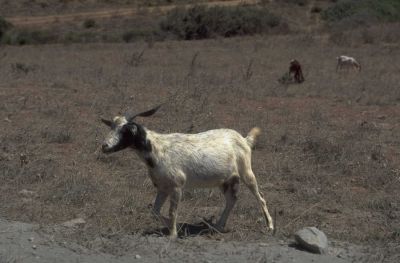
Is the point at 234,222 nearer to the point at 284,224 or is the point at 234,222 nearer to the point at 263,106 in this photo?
the point at 284,224

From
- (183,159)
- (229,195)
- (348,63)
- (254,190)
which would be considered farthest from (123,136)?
(348,63)

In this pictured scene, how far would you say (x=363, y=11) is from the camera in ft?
128

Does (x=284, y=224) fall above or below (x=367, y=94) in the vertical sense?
above

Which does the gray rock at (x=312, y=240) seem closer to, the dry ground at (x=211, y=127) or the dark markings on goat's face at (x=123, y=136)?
the dry ground at (x=211, y=127)

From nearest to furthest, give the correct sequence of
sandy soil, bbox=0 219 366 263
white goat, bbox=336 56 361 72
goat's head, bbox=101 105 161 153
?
sandy soil, bbox=0 219 366 263
goat's head, bbox=101 105 161 153
white goat, bbox=336 56 361 72

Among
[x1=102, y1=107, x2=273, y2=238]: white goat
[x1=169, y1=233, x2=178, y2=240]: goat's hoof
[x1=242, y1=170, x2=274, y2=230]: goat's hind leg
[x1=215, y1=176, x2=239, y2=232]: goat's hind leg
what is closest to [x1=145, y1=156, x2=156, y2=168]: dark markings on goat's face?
[x1=102, y1=107, x2=273, y2=238]: white goat

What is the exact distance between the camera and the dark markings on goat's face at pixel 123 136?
6254mm

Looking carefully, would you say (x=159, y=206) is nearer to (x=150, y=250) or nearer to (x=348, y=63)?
(x=150, y=250)

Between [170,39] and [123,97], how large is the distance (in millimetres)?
22378

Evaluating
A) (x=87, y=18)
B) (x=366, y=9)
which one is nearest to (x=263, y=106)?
(x=366, y=9)

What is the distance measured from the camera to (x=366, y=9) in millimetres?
39531

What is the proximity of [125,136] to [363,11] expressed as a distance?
34385mm

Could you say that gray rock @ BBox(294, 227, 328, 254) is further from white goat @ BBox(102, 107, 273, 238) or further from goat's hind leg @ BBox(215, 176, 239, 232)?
goat's hind leg @ BBox(215, 176, 239, 232)

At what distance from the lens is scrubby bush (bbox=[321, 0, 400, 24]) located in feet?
124
